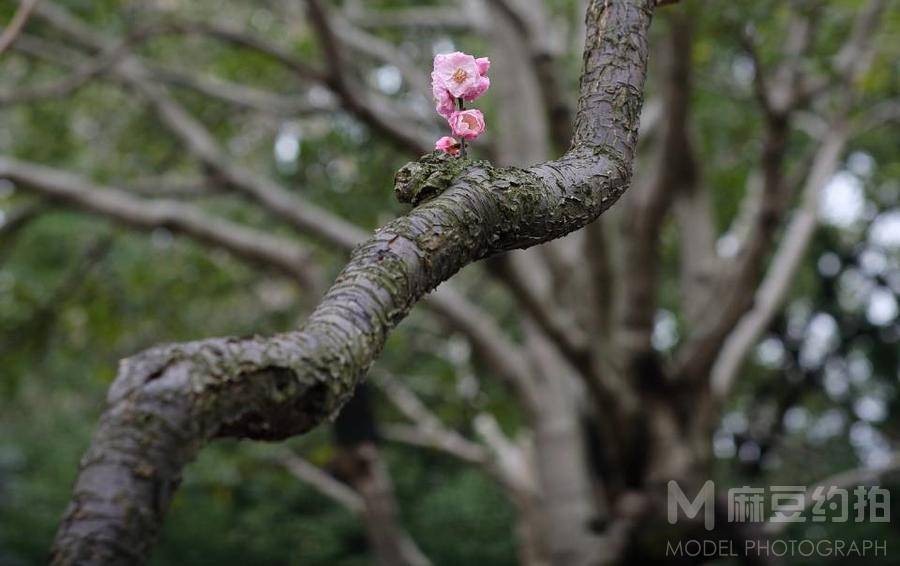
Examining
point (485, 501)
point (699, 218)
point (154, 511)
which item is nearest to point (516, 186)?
point (154, 511)

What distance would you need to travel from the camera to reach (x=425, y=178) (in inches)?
53.7

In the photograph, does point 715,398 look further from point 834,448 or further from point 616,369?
point 834,448

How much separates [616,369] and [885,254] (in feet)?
22.0

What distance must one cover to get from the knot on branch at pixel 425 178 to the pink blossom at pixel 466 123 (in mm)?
52

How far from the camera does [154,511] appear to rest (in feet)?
3.19

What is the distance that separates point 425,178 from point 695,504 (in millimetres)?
5086

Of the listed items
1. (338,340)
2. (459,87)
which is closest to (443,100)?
(459,87)

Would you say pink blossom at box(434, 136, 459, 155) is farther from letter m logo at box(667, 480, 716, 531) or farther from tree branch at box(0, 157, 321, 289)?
letter m logo at box(667, 480, 716, 531)

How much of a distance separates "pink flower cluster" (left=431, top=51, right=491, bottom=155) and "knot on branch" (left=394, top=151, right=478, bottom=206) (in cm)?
6

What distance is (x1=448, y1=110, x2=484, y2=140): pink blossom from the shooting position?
141cm

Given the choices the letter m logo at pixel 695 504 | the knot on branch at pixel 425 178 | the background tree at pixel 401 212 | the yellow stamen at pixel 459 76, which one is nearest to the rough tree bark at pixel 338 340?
the knot on branch at pixel 425 178

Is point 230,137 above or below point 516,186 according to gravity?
above

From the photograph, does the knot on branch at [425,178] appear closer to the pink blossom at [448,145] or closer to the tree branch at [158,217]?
the pink blossom at [448,145]

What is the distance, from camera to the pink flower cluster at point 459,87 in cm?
140
